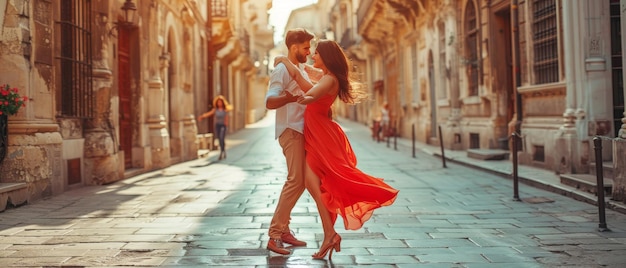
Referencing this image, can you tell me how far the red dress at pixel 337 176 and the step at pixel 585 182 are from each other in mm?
4468

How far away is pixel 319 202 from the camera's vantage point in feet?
16.2

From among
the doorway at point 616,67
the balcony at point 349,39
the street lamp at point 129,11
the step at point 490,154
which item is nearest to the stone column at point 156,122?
the street lamp at point 129,11

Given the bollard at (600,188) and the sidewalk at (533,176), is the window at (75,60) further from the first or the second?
the bollard at (600,188)

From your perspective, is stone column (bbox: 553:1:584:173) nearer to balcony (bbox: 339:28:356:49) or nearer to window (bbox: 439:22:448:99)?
window (bbox: 439:22:448:99)

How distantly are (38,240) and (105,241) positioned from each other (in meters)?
0.65

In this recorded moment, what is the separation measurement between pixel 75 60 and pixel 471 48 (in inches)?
456

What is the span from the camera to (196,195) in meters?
9.11

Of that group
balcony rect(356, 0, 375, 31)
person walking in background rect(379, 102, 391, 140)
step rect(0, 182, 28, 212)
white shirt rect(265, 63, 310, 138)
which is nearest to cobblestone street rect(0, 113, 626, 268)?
step rect(0, 182, 28, 212)

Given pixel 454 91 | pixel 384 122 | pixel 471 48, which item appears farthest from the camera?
pixel 384 122

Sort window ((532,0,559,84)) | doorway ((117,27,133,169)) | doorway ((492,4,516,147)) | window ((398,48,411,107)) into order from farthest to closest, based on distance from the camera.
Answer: window ((398,48,411,107)) < doorway ((492,4,516,147)) < doorway ((117,27,133,169)) < window ((532,0,559,84))

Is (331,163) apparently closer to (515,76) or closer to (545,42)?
(545,42)

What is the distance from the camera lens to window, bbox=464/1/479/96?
1731 cm

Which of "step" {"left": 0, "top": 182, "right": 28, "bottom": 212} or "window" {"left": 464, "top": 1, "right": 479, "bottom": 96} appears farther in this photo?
"window" {"left": 464, "top": 1, "right": 479, "bottom": 96}

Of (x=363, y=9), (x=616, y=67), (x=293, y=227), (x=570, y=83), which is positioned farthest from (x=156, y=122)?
(x=363, y=9)
